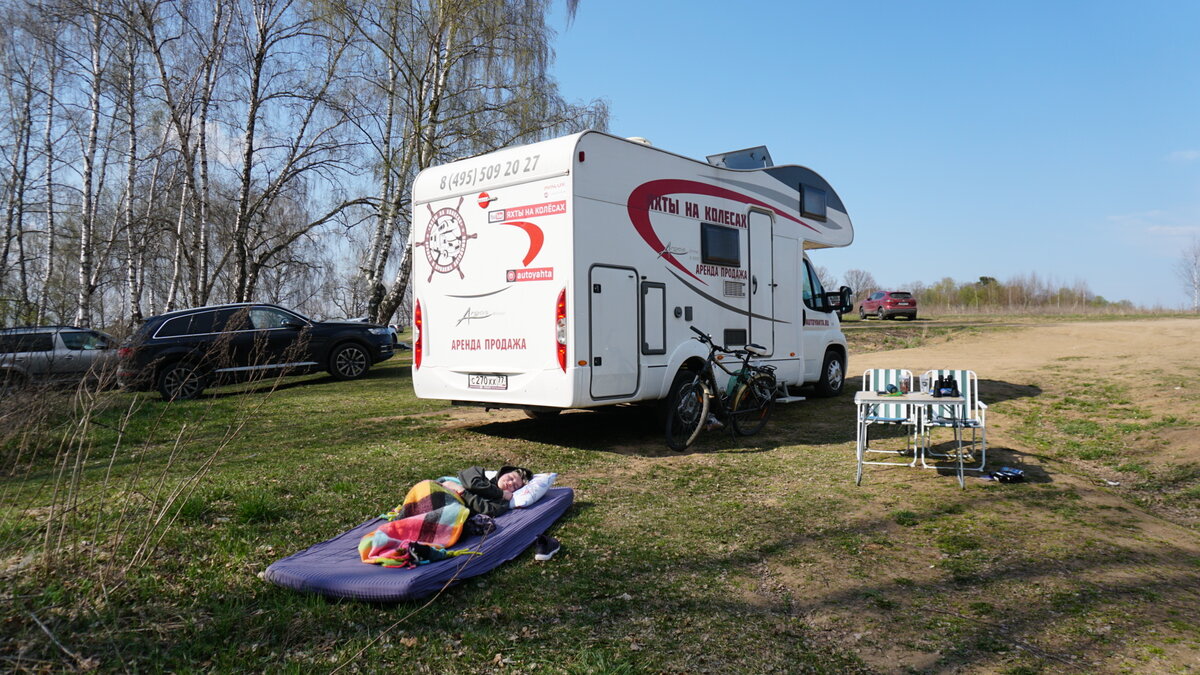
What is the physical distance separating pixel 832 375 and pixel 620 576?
26.5 feet

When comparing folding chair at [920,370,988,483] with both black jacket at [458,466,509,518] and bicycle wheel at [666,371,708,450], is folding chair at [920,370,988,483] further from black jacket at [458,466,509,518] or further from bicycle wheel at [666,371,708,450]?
black jacket at [458,466,509,518]

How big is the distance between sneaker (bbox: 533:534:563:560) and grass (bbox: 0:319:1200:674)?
80 millimetres

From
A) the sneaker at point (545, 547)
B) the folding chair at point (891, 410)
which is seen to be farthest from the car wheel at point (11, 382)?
the folding chair at point (891, 410)

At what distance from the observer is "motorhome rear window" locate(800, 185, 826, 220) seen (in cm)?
993

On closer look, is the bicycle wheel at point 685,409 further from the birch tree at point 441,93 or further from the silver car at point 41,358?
the birch tree at point 441,93

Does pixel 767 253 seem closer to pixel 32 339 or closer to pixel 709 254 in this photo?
pixel 709 254

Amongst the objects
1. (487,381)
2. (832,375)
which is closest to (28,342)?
(487,381)

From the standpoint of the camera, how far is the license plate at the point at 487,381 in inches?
281

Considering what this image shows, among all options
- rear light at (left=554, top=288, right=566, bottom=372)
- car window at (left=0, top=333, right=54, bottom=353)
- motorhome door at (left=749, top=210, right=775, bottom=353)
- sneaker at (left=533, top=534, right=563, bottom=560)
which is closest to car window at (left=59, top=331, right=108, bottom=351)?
car window at (left=0, top=333, right=54, bottom=353)

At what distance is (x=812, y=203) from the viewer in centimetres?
1012

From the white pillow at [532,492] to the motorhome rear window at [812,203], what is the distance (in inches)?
247

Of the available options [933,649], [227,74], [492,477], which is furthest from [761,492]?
[227,74]

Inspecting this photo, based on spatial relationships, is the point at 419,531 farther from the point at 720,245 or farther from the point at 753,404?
the point at 720,245

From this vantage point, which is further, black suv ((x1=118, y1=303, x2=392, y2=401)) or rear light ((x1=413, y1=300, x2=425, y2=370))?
black suv ((x1=118, y1=303, x2=392, y2=401))
